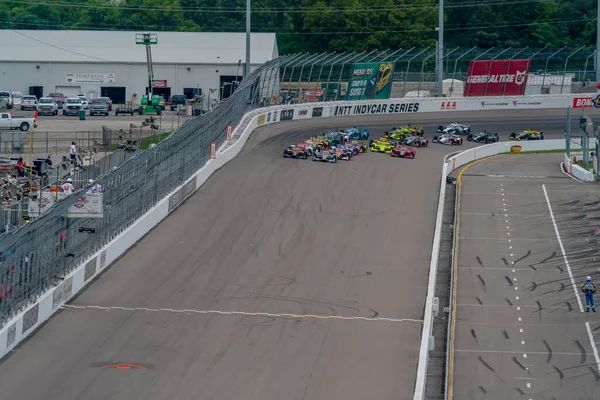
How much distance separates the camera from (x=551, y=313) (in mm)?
35094

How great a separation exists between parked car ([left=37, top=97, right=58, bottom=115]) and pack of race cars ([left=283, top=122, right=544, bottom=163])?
23.8 meters

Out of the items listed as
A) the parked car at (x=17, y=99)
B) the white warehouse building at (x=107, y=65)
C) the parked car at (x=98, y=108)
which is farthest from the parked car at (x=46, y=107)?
the white warehouse building at (x=107, y=65)

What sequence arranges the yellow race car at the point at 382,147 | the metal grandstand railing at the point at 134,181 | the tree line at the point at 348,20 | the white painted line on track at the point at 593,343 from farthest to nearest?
the tree line at the point at 348,20, the yellow race car at the point at 382,147, the white painted line on track at the point at 593,343, the metal grandstand railing at the point at 134,181

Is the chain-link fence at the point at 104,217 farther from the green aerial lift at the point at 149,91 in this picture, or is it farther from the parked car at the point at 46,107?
the parked car at the point at 46,107

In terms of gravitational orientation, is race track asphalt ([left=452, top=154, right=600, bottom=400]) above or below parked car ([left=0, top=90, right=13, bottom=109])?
below

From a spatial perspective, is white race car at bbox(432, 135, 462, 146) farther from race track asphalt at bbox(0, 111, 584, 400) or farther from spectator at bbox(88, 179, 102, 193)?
spectator at bbox(88, 179, 102, 193)

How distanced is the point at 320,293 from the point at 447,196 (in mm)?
17268

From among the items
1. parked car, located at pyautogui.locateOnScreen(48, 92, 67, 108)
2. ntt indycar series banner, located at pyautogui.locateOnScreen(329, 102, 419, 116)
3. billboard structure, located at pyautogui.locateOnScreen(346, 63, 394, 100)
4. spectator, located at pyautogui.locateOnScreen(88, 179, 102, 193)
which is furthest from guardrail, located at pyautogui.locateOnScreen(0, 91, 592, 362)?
parked car, located at pyautogui.locateOnScreen(48, 92, 67, 108)

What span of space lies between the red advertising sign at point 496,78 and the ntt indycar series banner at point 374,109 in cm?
580

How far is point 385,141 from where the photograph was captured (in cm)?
6000

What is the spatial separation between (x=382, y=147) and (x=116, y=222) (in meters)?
24.3

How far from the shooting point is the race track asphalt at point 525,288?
2952 centimetres

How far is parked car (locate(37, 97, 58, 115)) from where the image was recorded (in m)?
76.9

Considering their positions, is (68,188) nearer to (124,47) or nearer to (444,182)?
(444,182)
